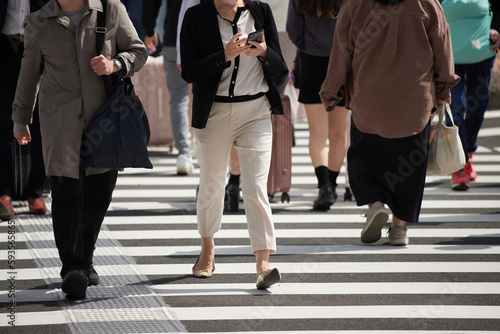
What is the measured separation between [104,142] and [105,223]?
8.26 feet

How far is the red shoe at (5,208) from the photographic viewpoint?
7.61m

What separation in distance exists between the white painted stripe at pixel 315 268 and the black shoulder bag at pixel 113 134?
1.07 metres

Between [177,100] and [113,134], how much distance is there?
471 centimetres

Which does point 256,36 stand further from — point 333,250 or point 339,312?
point 333,250

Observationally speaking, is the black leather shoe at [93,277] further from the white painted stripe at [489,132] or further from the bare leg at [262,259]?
the white painted stripe at [489,132]

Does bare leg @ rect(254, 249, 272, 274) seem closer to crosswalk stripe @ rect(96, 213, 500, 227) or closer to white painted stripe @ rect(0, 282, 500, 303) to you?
white painted stripe @ rect(0, 282, 500, 303)

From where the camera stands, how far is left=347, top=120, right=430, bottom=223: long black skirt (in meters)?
6.54

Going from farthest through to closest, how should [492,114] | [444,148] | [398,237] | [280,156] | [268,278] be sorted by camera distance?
1. [492,114]
2. [280,156]
3. [398,237]
4. [444,148]
5. [268,278]

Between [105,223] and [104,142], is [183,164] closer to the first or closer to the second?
[105,223]

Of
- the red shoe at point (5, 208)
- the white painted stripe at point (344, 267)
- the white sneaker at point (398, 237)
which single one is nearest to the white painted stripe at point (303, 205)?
the red shoe at point (5, 208)

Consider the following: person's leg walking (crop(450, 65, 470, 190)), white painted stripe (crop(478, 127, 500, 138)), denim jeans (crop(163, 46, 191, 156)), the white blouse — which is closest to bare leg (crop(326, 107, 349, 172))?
person's leg walking (crop(450, 65, 470, 190))

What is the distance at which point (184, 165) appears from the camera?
10023 millimetres

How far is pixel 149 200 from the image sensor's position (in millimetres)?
8797

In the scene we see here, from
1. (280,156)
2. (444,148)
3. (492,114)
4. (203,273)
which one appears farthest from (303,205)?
(492,114)
